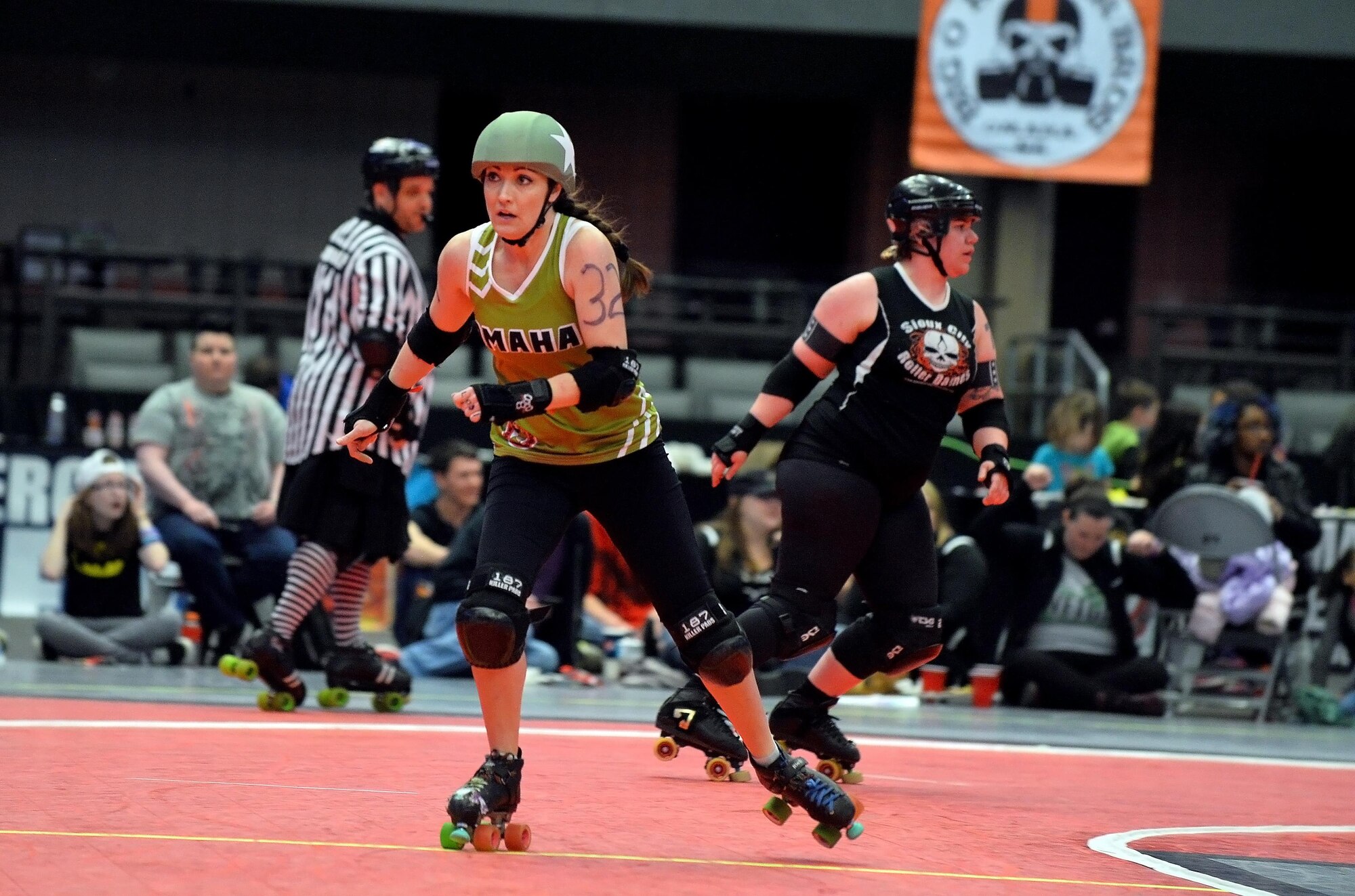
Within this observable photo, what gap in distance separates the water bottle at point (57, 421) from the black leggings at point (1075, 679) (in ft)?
19.2

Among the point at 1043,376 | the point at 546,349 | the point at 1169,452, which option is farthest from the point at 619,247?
the point at 1043,376

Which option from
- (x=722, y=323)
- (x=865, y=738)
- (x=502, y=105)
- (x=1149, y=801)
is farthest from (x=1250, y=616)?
(x=502, y=105)

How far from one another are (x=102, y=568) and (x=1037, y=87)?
8054 mm

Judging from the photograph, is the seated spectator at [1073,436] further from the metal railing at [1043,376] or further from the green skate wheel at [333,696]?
the green skate wheel at [333,696]

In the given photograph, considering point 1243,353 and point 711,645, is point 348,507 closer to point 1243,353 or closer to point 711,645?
point 711,645

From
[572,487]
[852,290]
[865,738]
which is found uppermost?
[852,290]

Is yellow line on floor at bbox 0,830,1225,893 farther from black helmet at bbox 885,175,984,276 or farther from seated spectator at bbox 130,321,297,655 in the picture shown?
seated spectator at bbox 130,321,297,655

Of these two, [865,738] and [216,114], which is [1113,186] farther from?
[865,738]

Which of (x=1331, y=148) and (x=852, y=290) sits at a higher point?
(x=1331, y=148)

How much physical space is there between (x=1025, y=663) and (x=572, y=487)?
5114mm

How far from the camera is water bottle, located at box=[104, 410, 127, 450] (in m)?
11.6

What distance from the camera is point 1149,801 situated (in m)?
5.55

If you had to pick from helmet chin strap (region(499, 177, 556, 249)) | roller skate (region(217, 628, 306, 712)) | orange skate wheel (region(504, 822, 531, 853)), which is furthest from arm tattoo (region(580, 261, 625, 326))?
roller skate (region(217, 628, 306, 712))

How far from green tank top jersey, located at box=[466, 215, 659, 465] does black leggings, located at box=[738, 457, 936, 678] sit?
1.12m
